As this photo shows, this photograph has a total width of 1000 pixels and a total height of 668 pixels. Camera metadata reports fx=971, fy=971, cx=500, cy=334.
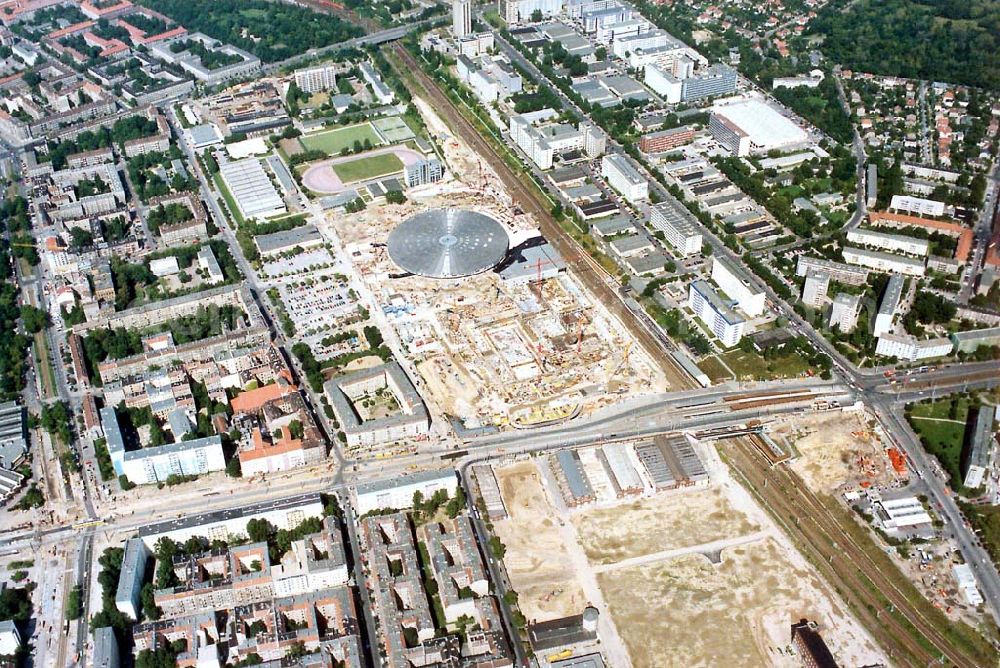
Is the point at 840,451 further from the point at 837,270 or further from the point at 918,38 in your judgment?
the point at 918,38


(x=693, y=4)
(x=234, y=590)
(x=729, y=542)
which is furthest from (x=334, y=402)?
(x=693, y=4)

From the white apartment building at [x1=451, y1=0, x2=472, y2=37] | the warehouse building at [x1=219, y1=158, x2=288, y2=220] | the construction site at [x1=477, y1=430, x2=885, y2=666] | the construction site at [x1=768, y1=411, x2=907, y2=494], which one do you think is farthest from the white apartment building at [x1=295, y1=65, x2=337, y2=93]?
the construction site at [x1=768, y1=411, x2=907, y2=494]

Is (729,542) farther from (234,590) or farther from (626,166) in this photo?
(626,166)

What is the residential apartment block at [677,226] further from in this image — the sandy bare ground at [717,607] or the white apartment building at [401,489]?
the white apartment building at [401,489]

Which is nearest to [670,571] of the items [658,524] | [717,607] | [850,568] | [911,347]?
Result: [717,607]

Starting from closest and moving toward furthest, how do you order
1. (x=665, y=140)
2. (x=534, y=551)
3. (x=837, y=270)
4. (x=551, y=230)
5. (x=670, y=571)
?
1. (x=670, y=571)
2. (x=534, y=551)
3. (x=837, y=270)
4. (x=551, y=230)
5. (x=665, y=140)

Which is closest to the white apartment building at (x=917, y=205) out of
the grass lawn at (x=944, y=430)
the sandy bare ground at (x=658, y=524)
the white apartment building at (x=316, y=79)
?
the grass lawn at (x=944, y=430)
